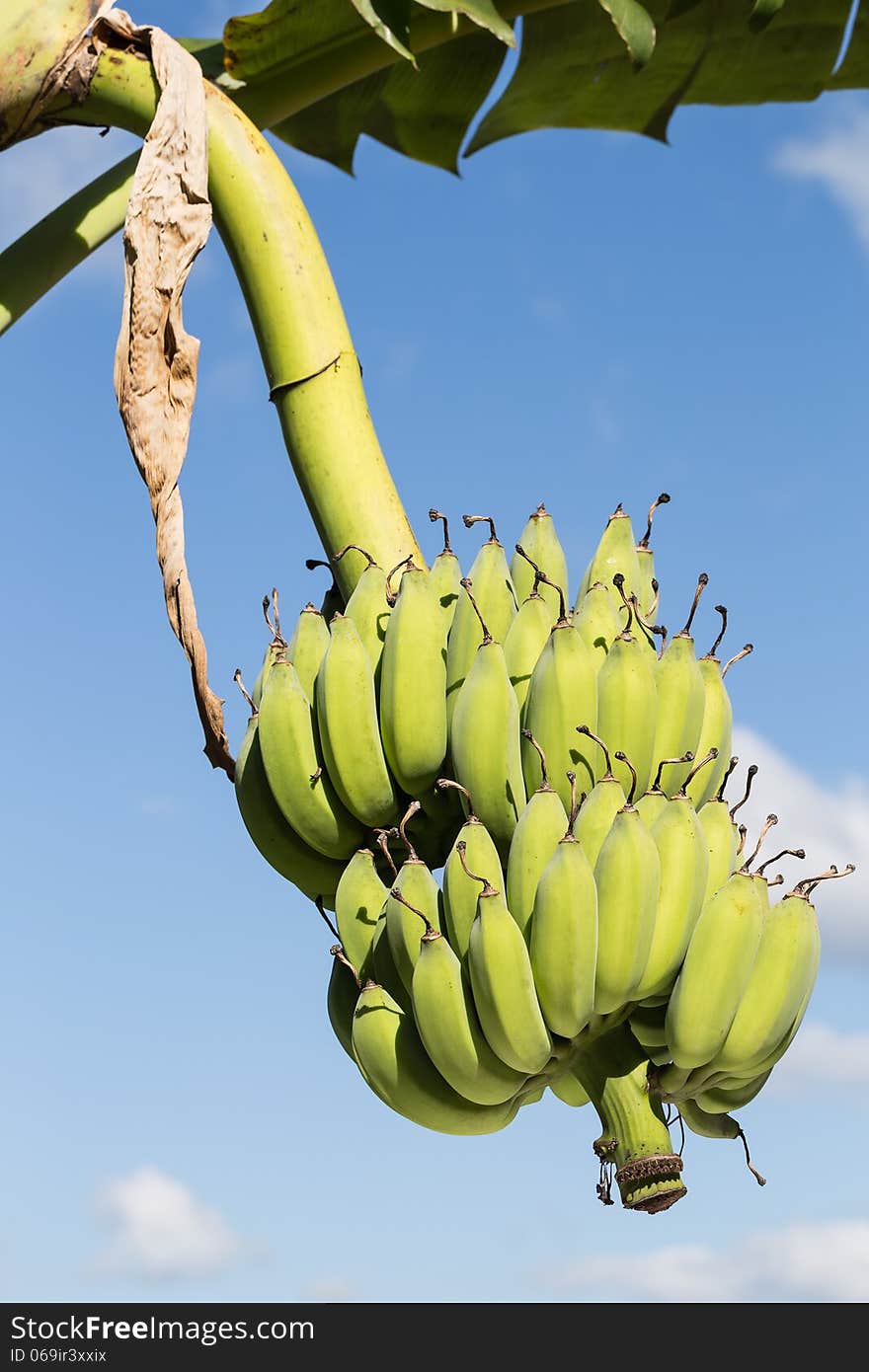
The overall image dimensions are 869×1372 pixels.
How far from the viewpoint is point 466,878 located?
2.12 meters

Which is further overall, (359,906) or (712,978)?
(359,906)

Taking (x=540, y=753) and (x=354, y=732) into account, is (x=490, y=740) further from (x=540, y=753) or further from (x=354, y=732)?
(x=354, y=732)

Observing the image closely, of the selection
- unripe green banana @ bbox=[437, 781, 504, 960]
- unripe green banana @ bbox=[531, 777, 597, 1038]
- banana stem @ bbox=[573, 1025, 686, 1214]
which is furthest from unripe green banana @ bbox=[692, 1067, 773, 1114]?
unripe green banana @ bbox=[437, 781, 504, 960]

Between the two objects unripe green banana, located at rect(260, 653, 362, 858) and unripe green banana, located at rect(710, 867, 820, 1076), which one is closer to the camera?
unripe green banana, located at rect(710, 867, 820, 1076)

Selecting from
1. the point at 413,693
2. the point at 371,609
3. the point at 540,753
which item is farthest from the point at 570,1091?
the point at 371,609

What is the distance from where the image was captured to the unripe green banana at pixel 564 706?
2.21m

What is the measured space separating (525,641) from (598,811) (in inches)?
13.1

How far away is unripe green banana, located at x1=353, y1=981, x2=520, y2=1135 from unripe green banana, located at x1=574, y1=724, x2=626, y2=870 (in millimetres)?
378

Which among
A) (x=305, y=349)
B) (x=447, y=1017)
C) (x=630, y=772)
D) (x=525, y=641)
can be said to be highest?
(x=305, y=349)

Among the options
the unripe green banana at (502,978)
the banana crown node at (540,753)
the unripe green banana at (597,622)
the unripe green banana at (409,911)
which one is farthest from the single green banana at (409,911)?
the unripe green banana at (597,622)

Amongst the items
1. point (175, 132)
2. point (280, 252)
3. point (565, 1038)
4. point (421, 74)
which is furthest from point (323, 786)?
point (421, 74)

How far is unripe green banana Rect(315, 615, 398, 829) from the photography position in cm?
231

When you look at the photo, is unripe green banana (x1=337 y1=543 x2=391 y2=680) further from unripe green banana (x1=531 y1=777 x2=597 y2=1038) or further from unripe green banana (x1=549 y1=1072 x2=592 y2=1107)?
unripe green banana (x1=549 y1=1072 x2=592 y2=1107)
